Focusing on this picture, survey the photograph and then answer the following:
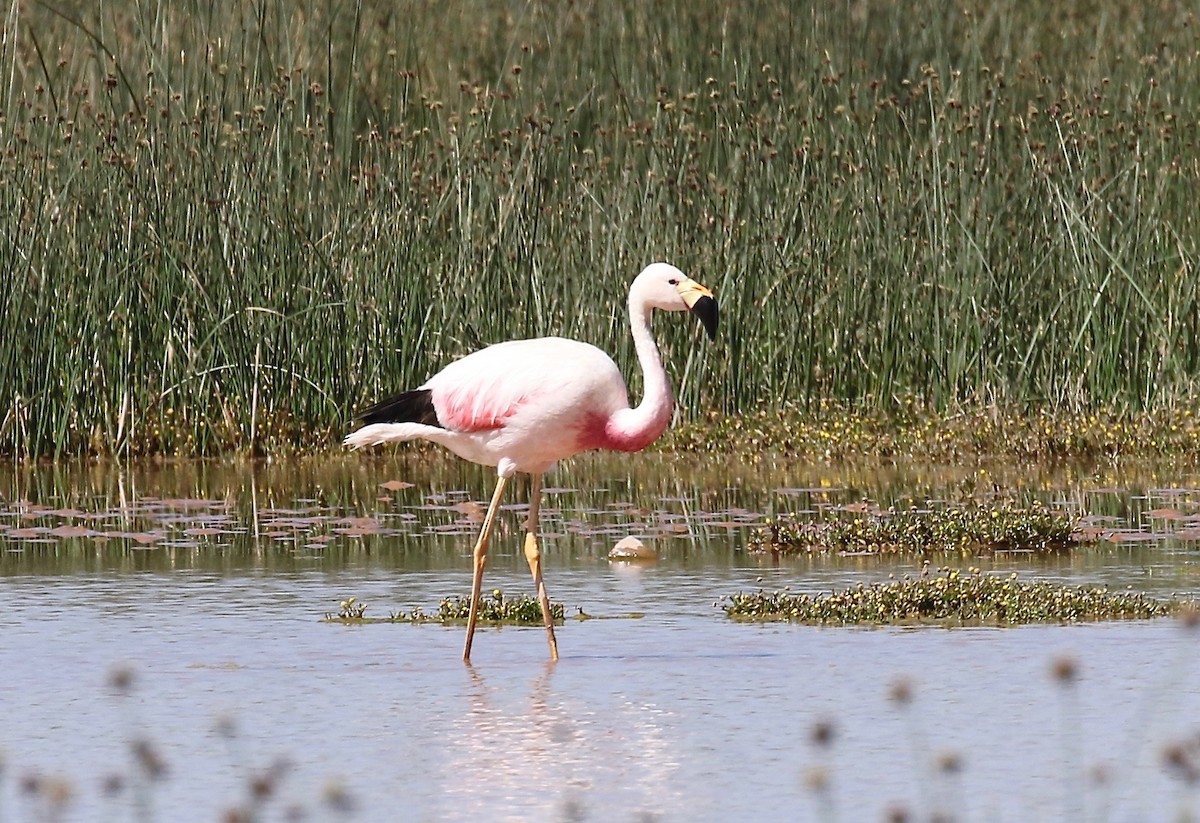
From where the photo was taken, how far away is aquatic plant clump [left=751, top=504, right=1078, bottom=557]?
1038cm

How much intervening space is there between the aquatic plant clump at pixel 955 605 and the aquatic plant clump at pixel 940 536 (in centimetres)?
156

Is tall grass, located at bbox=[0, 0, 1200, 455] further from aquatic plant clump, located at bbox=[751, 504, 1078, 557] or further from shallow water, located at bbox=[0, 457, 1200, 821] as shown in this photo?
aquatic plant clump, located at bbox=[751, 504, 1078, 557]

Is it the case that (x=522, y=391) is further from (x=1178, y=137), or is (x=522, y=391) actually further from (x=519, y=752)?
(x=1178, y=137)

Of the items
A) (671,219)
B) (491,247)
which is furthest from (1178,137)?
(491,247)

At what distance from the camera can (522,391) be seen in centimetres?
857

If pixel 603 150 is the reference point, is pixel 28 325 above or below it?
below

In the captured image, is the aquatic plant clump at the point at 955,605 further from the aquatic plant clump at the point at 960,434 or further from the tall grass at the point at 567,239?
the tall grass at the point at 567,239

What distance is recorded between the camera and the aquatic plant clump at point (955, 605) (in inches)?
335

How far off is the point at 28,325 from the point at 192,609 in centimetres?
527

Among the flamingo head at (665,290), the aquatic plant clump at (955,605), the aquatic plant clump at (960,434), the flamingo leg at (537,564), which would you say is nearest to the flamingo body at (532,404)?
the flamingo leg at (537,564)

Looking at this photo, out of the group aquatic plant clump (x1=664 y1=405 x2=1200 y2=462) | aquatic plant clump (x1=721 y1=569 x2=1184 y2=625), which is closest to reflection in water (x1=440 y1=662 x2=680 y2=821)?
aquatic plant clump (x1=721 y1=569 x2=1184 y2=625)

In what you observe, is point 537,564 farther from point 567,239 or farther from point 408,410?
point 567,239

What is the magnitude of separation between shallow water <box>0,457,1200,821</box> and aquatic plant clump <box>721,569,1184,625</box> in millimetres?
162

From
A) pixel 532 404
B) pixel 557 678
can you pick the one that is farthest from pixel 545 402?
pixel 557 678
